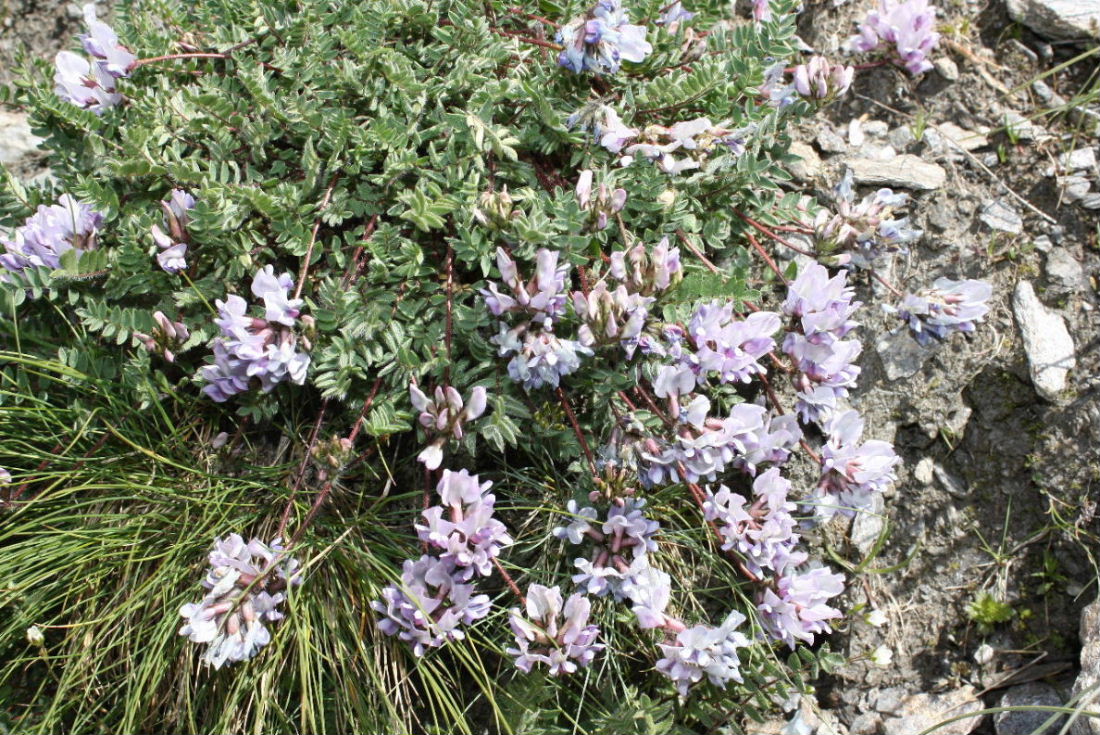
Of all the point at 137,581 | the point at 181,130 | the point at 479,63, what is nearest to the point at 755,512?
the point at 479,63

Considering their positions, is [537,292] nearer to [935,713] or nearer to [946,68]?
[935,713]

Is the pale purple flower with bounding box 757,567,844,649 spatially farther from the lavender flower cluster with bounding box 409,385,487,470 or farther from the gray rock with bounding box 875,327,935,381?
the lavender flower cluster with bounding box 409,385,487,470

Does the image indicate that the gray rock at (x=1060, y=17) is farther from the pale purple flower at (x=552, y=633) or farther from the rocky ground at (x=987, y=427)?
the pale purple flower at (x=552, y=633)

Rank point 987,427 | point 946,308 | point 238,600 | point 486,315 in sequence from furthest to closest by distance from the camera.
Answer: point 987,427, point 946,308, point 486,315, point 238,600

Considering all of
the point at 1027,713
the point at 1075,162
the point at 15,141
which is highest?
the point at 1075,162

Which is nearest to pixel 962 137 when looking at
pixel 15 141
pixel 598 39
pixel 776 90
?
pixel 776 90
